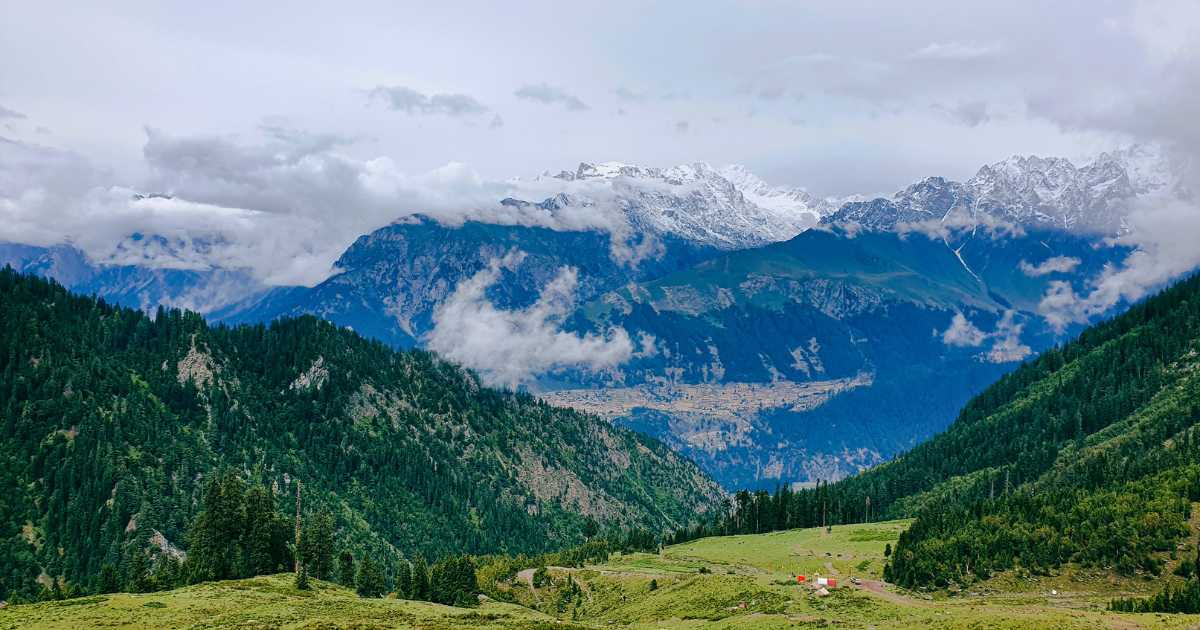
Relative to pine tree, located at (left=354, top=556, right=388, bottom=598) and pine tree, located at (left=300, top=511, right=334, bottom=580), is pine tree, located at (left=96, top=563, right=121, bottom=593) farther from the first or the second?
pine tree, located at (left=354, top=556, right=388, bottom=598)

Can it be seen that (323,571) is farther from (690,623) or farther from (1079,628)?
(1079,628)

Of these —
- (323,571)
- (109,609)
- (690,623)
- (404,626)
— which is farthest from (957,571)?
(109,609)

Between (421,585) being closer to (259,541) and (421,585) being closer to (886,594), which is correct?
(259,541)

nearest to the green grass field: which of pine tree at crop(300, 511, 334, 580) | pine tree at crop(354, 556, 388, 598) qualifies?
pine tree at crop(354, 556, 388, 598)

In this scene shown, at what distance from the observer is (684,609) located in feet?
532

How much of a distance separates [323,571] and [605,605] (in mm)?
56466

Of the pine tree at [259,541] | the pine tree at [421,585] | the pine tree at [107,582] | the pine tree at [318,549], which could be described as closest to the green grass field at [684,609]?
the pine tree at [421,585]

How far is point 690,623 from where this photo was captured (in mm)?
148375

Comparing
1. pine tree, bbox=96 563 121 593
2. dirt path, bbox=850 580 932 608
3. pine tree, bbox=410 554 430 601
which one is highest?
dirt path, bbox=850 580 932 608

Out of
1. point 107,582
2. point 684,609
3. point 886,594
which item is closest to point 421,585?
point 684,609

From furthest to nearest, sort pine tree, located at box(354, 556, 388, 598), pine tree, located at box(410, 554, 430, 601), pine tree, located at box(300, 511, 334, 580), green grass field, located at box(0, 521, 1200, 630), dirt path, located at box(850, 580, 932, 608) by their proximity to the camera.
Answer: pine tree, located at box(300, 511, 334, 580), pine tree, located at box(410, 554, 430, 601), pine tree, located at box(354, 556, 388, 598), dirt path, located at box(850, 580, 932, 608), green grass field, located at box(0, 521, 1200, 630)

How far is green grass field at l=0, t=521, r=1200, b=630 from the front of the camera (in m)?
117

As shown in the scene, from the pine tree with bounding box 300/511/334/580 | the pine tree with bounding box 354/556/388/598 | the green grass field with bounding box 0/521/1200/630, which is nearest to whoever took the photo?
A: the green grass field with bounding box 0/521/1200/630

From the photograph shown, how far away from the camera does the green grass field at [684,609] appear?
4590 inches
